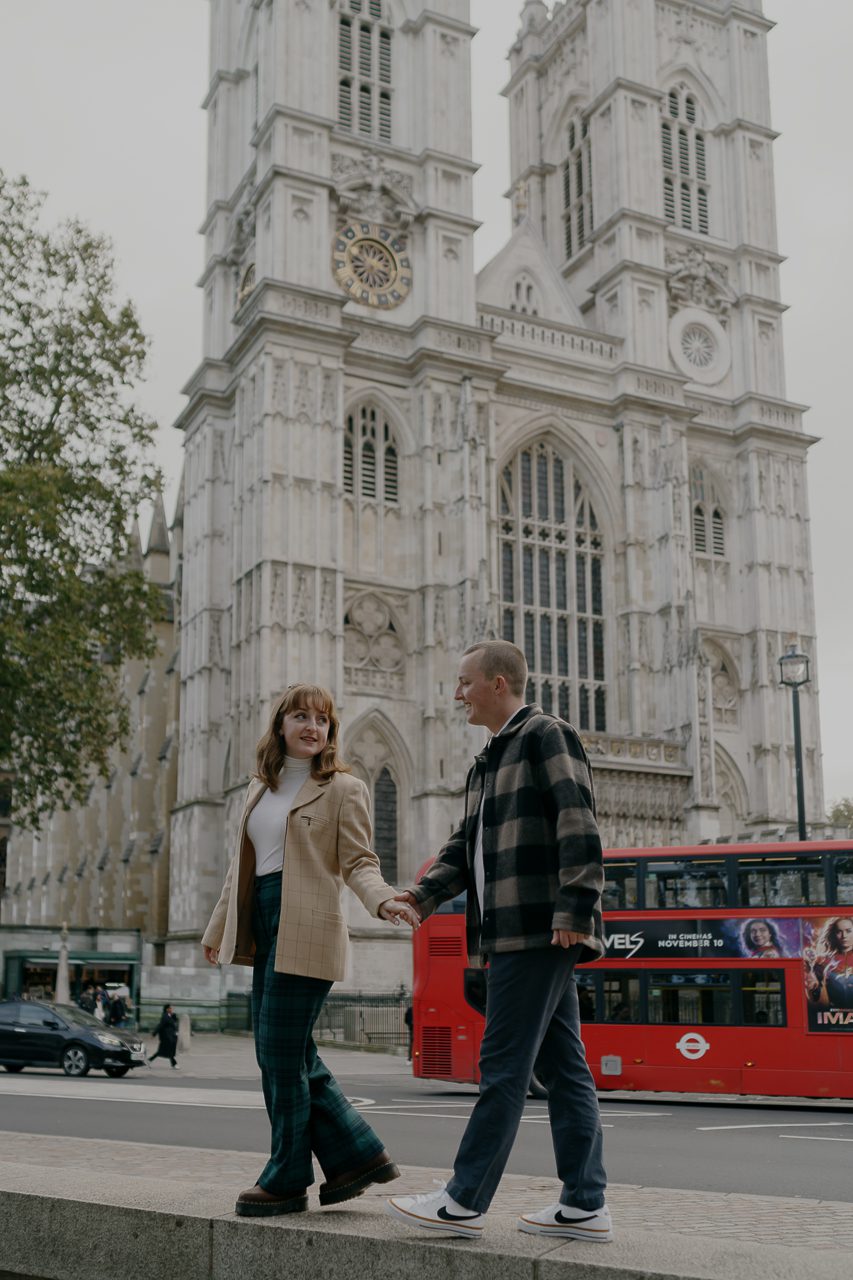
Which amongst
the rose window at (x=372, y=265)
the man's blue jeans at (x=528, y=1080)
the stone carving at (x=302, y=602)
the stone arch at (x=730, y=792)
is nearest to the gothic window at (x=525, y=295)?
the rose window at (x=372, y=265)

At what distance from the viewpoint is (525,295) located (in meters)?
40.4

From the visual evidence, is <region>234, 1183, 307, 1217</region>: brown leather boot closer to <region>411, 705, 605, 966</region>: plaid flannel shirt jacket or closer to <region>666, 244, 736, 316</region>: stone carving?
<region>411, 705, 605, 966</region>: plaid flannel shirt jacket

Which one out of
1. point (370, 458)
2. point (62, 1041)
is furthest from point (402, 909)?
point (370, 458)

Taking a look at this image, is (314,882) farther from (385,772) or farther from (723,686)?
(723,686)

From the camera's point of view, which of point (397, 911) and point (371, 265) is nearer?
point (397, 911)

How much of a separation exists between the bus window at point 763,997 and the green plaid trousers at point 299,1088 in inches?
428

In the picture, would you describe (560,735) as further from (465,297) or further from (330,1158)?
(465,297)

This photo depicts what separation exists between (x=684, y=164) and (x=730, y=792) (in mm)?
18989

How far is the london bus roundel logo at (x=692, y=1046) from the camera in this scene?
47.9ft


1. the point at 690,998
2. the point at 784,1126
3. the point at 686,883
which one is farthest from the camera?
the point at 686,883

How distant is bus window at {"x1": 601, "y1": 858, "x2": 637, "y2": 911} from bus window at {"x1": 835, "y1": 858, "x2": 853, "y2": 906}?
2139 millimetres

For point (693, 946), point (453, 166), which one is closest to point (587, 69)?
point (453, 166)

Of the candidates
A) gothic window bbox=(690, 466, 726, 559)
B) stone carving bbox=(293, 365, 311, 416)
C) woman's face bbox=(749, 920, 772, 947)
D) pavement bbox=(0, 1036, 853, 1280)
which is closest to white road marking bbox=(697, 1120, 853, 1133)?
woman's face bbox=(749, 920, 772, 947)

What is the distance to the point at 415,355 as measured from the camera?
115 feet
